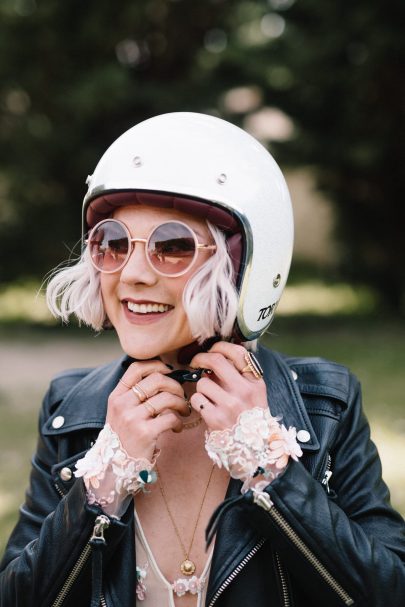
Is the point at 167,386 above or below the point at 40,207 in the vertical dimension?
below

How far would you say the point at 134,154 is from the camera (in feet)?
7.26

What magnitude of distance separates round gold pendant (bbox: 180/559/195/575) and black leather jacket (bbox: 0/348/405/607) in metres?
0.11

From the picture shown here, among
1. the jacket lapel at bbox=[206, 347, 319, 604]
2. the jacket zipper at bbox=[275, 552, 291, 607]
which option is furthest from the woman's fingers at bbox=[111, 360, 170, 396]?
the jacket zipper at bbox=[275, 552, 291, 607]

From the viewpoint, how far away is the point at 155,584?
84.8 inches

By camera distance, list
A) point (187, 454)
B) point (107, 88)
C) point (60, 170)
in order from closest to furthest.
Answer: point (187, 454) → point (107, 88) → point (60, 170)

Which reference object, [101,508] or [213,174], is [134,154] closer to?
[213,174]

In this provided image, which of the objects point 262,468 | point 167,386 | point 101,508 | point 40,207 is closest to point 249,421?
point 262,468

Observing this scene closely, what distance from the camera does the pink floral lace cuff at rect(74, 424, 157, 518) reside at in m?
2.05

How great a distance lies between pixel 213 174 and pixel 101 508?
2.98 feet

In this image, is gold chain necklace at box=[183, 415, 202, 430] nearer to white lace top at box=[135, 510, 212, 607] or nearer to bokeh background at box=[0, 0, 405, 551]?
white lace top at box=[135, 510, 212, 607]

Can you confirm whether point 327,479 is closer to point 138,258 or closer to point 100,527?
point 100,527

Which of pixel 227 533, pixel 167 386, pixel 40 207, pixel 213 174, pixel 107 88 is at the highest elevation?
pixel 107 88

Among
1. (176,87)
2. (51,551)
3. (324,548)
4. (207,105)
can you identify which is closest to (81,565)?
(51,551)

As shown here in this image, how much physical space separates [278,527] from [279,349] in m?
8.58
